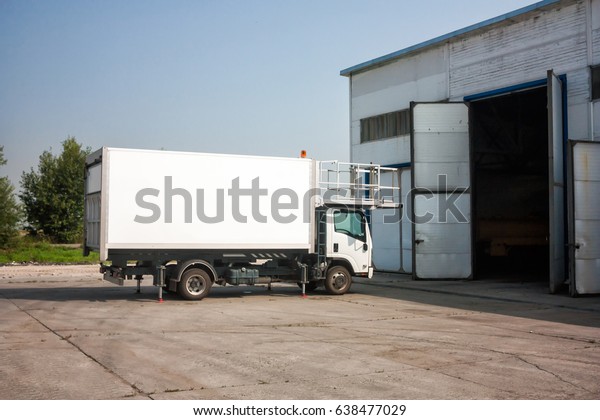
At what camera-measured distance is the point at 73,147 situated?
50906 millimetres

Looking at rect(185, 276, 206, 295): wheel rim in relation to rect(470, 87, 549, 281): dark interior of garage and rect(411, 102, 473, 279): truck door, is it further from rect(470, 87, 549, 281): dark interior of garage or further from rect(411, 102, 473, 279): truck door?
rect(470, 87, 549, 281): dark interior of garage

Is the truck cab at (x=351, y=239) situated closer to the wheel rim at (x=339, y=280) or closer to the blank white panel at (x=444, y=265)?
the wheel rim at (x=339, y=280)

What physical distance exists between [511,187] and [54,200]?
112ft

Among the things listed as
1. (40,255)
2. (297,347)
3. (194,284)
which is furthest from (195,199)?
(40,255)

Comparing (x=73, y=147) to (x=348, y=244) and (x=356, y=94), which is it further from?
(x=348, y=244)

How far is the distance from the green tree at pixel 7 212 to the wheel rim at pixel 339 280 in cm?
2660

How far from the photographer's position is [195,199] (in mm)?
15062

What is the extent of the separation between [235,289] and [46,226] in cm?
3301

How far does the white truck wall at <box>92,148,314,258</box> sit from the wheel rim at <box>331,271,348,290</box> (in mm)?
1516

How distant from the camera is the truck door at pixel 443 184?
22.7 meters

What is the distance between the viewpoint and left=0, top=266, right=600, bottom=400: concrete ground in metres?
6.79

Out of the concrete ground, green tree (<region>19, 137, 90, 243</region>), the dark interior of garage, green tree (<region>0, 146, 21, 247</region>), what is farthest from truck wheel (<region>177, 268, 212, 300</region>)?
green tree (<region>19, 137, 90, 243</region>)

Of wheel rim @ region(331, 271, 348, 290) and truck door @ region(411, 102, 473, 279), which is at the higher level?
truck door @ region(411, 102, 473, 279)

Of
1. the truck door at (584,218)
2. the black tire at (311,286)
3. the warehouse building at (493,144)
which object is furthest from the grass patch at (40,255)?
the truck door at (584,218)
